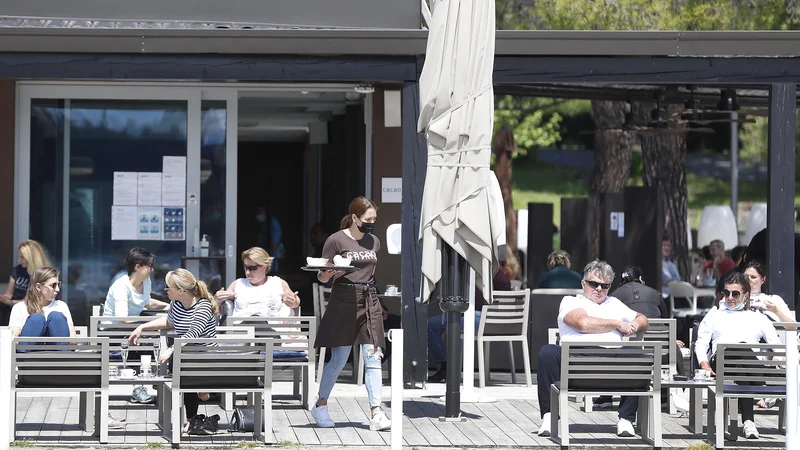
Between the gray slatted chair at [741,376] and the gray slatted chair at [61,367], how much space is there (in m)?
3.82

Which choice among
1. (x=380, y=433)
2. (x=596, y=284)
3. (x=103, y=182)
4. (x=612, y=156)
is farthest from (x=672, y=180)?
(x=380, y=433)

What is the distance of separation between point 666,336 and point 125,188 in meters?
5.63

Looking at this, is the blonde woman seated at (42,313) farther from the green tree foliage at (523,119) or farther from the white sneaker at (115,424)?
the green tree foliage at (523,119)

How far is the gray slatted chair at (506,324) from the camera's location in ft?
35.6

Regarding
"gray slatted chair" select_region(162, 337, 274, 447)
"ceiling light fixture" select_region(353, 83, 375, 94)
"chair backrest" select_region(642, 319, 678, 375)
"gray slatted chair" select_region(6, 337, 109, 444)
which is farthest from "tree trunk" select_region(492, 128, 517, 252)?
"gray slatted chair" select_region(6, 337, 109, 444)

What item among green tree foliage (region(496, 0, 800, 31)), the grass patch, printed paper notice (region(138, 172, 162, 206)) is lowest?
printed paper notice (region(138, 172, 162, 206))

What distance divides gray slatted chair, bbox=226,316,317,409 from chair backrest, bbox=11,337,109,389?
1.58 m

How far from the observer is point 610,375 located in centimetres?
768

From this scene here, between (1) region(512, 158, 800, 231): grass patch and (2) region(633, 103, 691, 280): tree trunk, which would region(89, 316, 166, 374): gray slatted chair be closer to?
(2) region(633, 103, 691, 280): tree trunk

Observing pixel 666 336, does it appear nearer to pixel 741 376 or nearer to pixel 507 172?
pixel 741 376

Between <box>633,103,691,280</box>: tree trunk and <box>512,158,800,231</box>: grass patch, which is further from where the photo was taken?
<box>512,158,800,231</box>: grass patch

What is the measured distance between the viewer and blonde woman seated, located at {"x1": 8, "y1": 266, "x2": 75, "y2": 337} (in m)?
7.86

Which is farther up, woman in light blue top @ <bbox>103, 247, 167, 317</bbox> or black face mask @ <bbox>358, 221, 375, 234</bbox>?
black face mask @ <bbox>358, 221, 375, 234</bbox>

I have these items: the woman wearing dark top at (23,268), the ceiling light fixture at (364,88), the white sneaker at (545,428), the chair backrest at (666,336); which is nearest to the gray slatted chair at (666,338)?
the chair backrest at (666,336)
